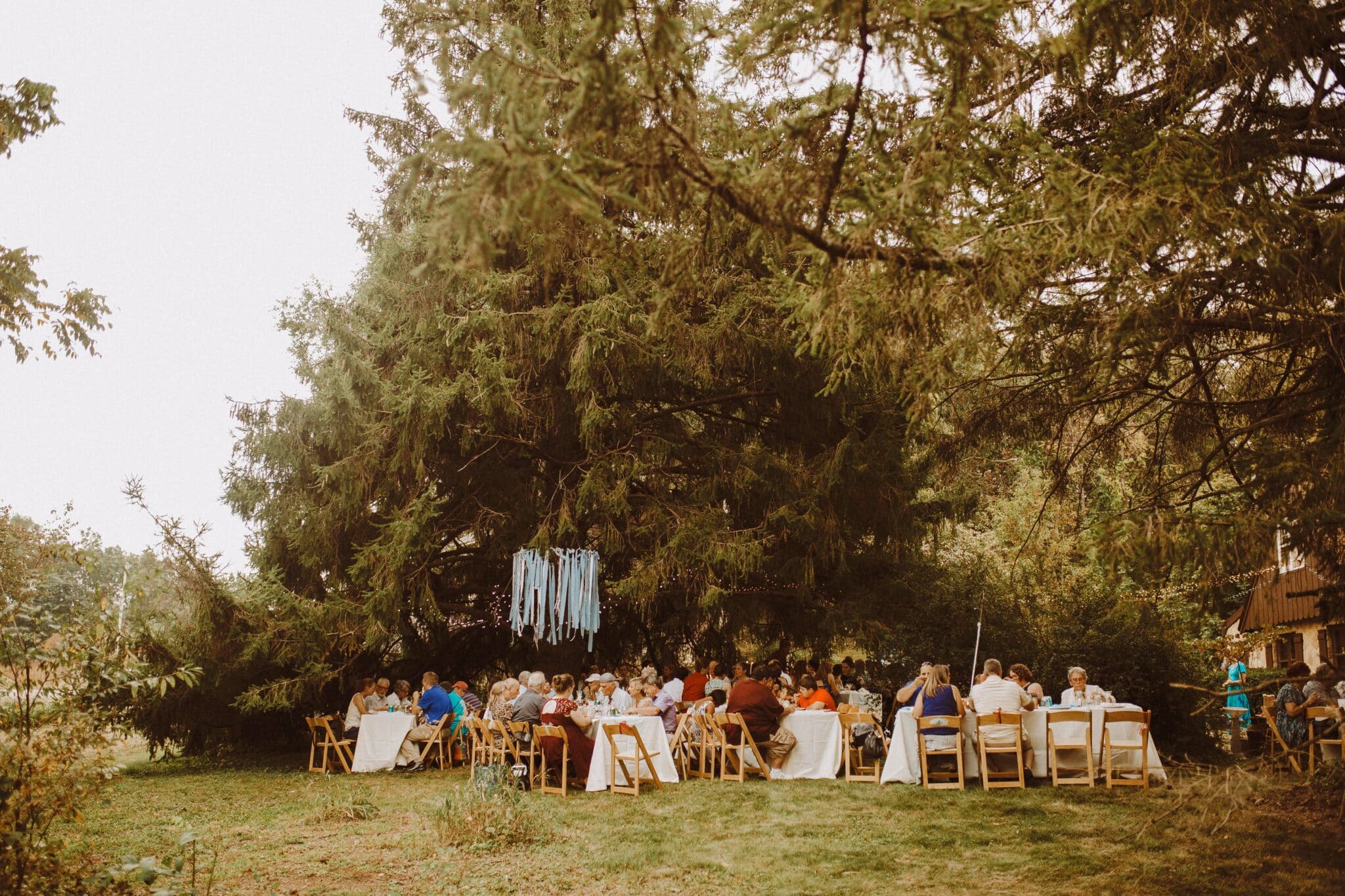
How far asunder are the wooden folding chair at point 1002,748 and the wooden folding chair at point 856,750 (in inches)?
48.4

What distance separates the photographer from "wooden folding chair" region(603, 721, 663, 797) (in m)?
10.7

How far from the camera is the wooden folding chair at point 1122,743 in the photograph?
9.93 m

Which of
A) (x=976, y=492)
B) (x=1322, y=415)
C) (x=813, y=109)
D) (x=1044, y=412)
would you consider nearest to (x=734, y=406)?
(x=976, y=492)

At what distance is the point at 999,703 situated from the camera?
10.6 m

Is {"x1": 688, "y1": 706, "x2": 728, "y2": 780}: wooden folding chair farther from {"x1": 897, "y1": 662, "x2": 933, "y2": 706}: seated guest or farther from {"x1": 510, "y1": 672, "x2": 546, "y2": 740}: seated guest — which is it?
{"x1": 897, "y1": 662, "x2": 933, "y2": 706}: seated guest

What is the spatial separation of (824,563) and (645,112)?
11196mm

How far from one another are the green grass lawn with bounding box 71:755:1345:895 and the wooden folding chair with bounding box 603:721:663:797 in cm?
28

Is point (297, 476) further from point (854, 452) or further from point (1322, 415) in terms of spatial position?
point (1322, 415)

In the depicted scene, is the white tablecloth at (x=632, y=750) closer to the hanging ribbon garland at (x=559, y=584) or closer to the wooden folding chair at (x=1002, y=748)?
the hanging ribbon garland at (x=559, y=584)

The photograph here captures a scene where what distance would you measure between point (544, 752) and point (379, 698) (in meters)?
4.04

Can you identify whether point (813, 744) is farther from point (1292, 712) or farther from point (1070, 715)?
point (1292, 712)

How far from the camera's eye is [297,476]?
15.3 m

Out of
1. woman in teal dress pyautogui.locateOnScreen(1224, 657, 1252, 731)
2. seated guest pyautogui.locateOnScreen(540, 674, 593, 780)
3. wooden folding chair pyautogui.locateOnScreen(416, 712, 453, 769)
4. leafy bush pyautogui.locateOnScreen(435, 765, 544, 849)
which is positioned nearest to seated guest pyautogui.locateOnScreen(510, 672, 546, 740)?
seated guest pyautogui.locateOnScreen(540, 674, 593, 780)

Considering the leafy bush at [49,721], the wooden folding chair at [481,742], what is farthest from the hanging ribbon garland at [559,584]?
the leafy bush at [49,721]
